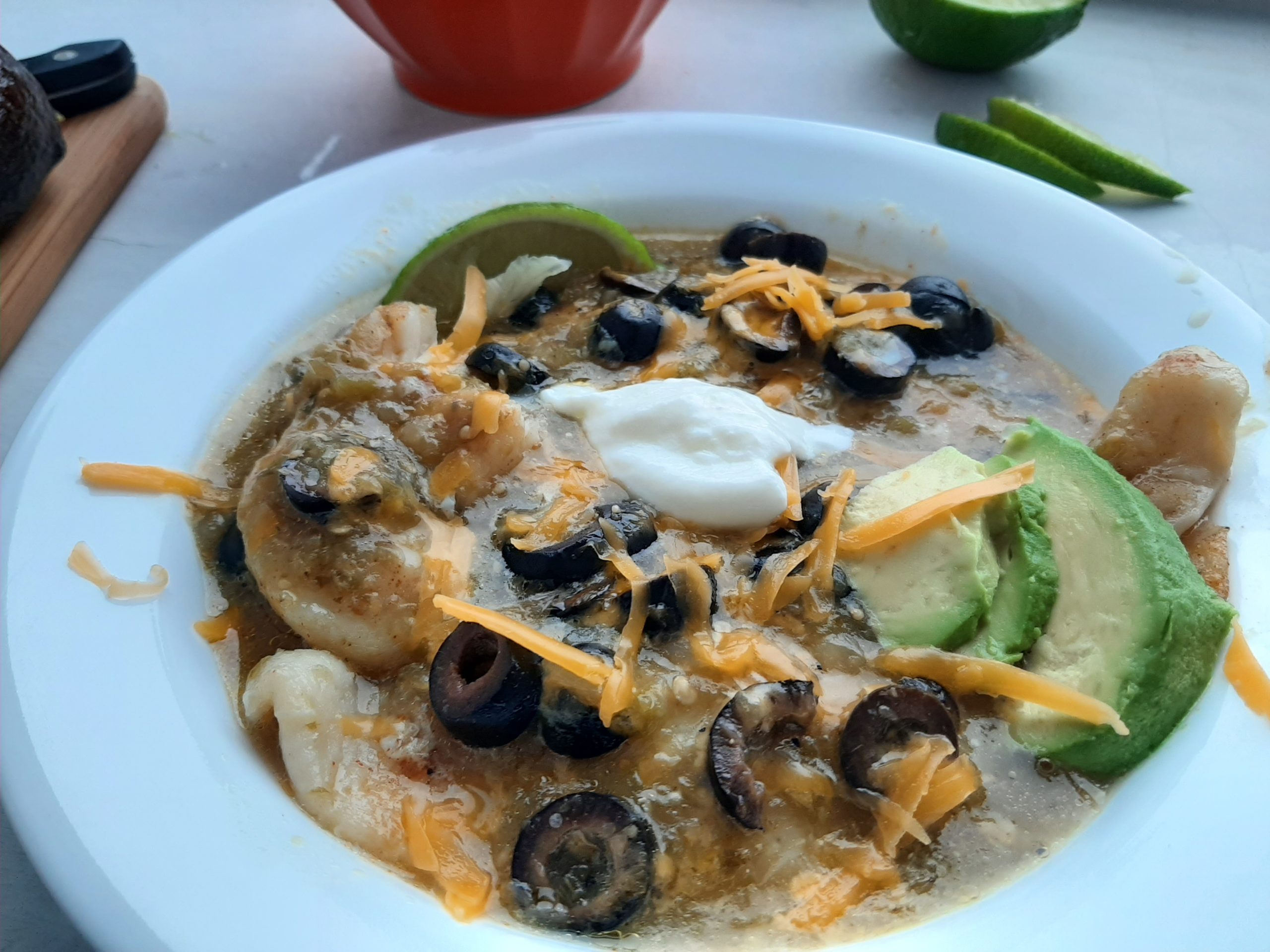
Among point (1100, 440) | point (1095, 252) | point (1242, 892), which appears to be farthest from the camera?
point (1095, 252)

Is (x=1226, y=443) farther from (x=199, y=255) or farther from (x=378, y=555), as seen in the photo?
(x=199, y=255)

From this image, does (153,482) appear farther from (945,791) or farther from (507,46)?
(507,46)

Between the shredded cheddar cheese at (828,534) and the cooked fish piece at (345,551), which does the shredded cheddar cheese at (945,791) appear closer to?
the shredded cheddar cheese at (828,534)

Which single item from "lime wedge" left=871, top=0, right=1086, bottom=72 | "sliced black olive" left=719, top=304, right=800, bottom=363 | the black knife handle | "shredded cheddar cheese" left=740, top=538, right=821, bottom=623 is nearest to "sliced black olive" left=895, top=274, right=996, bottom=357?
"sliced black olive" left=719, top=304, right=800, bottom=363

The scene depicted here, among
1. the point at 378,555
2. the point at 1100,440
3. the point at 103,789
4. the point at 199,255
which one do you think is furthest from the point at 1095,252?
the point at 103,789

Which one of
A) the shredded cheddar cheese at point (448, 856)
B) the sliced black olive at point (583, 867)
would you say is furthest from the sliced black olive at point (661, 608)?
the shredded cheddar cheese at point (448, 856)

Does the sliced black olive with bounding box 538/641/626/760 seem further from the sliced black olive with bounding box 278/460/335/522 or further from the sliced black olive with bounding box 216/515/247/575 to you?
the sliced black olive with bounding box 216/515/247/575
